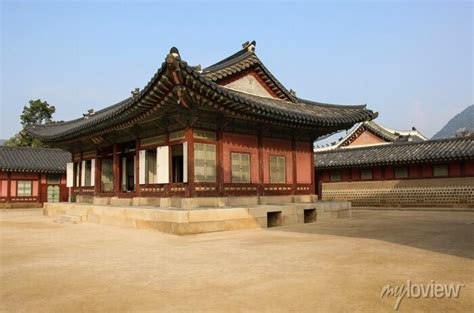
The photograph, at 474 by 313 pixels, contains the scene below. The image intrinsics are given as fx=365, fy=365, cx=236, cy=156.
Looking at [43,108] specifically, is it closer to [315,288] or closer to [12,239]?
[12,239]

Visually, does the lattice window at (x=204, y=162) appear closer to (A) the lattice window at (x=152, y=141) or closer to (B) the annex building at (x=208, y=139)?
(B) the annex building at (x=208, y=139)

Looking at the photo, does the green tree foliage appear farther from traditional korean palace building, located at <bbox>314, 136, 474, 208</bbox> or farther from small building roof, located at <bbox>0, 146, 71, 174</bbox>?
traditional korean palace building, located at <bbox>314, 136, 474, 208</bbox>

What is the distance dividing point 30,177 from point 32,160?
1.78 metres

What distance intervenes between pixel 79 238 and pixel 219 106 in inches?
259

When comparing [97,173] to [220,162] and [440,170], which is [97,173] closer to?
[220,162]

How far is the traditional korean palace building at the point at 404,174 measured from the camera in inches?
933

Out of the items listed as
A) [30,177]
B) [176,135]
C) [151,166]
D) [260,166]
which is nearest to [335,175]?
[260,166]

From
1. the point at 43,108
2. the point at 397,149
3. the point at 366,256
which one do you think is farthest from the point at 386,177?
the point at 43,108

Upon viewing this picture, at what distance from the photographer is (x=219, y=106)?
44.7ft

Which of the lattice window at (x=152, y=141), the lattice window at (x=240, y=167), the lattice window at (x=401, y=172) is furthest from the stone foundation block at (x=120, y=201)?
the lattice window at (x=401, y=172)

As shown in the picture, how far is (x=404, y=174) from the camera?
26.2 m

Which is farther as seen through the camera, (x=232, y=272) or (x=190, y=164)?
(x=190, y=164)

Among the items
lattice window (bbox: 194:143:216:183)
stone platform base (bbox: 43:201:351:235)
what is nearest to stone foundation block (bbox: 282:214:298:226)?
stone platform base (bbox: 43:201:351:235)

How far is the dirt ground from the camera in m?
4.75
